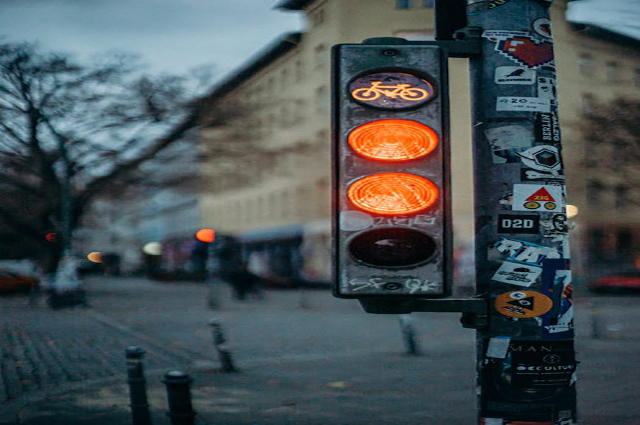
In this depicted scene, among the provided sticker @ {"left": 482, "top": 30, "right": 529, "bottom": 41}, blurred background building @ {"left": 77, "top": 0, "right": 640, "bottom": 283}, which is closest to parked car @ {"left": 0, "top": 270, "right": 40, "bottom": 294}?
blurred background building @ {"left": 77, "top": 0, "right": 640, "bottom": 283}

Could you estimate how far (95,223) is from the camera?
117 feet

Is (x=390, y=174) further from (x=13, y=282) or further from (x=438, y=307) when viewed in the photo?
(x=13, y=282)

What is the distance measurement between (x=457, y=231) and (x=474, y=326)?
3548cm

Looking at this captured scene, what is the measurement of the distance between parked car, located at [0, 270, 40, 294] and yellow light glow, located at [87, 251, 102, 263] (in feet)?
158

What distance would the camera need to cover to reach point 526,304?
2.58 m

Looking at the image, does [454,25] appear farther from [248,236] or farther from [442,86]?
[248,236]

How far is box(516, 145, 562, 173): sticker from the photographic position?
264cm

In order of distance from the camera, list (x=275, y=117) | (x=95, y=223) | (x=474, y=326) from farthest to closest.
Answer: (x=95, y=223), (x=275, y=117), (x=474, y=326)

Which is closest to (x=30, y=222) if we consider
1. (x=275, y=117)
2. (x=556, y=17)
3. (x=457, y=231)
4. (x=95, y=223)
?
(x=95, y=223)

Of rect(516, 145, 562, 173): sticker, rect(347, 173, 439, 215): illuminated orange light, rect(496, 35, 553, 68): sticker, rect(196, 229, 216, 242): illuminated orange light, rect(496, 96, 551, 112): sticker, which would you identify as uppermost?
rect(196, 229, 216, 242): illuminated orange light

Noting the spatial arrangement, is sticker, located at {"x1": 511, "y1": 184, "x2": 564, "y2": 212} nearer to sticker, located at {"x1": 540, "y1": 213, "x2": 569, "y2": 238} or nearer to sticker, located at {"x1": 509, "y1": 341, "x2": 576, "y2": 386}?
sticker, located at {"x1": 540, "y1": 213, "x2": 569, "y2": 238}

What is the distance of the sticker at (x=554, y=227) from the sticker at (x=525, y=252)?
0.05 m

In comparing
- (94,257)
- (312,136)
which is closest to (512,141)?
(312,136)

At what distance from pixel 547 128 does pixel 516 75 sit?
212mm
